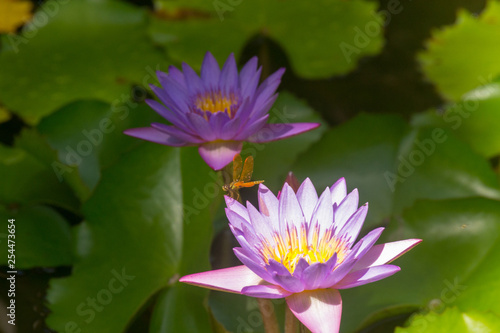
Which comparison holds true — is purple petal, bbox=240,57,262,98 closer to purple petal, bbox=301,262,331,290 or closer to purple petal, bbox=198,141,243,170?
purple petal, bbox=198,141,243,170

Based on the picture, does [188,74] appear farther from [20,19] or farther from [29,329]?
[20,19]

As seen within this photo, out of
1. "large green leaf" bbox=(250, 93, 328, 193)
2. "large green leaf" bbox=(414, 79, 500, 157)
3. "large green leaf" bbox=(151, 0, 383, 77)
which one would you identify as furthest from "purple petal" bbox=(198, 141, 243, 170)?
"large green leaf" bbox=(151, 0, 383, 77)

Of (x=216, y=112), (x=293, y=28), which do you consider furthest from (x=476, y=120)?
(x=216, y=112)

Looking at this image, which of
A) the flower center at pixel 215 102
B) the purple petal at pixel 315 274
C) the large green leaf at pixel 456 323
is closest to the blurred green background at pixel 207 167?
the large green leaf at pixel 456 323

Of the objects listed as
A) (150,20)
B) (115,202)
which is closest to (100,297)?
(115,202)

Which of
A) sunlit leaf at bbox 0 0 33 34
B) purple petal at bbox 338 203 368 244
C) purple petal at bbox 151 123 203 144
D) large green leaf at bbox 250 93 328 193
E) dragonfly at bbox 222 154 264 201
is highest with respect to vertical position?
sunlit leaf at bbox 0 0 33 34

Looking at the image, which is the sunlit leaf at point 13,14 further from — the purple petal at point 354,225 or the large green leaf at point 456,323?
the large green leaf at point 456,323

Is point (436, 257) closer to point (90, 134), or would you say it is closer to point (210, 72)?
point (210, 72)
